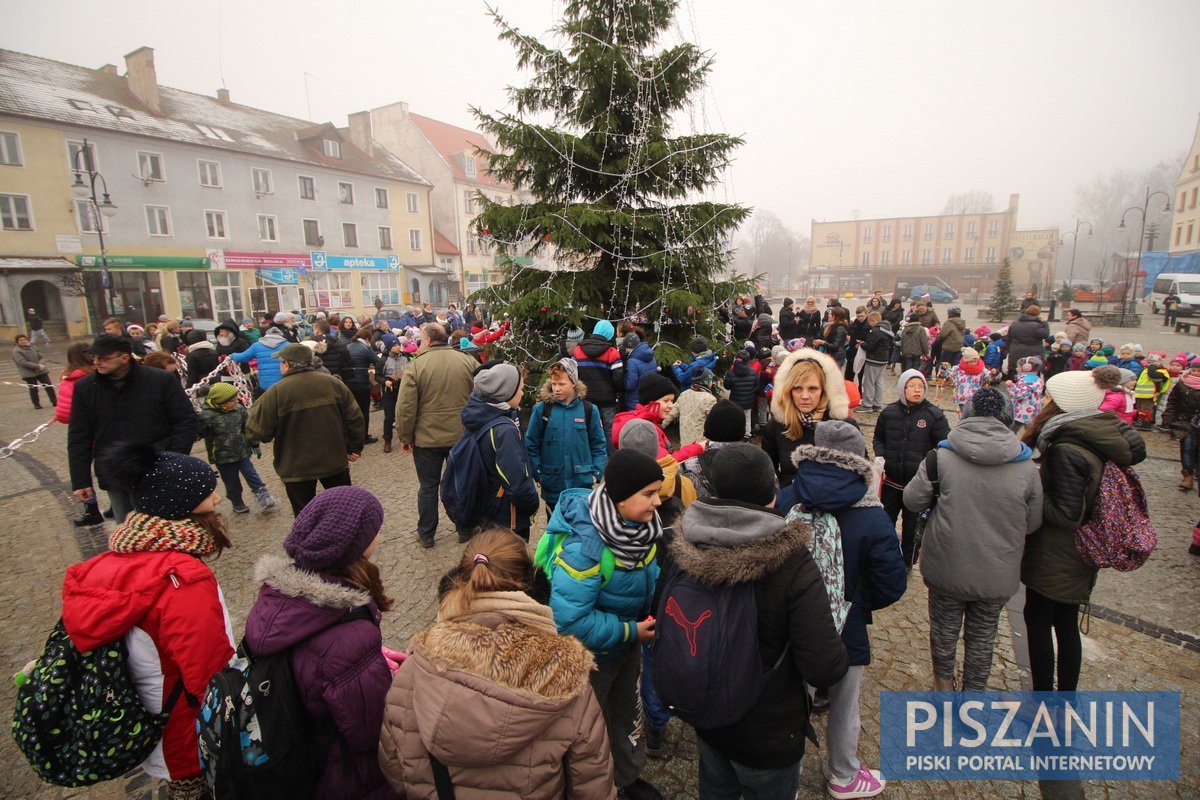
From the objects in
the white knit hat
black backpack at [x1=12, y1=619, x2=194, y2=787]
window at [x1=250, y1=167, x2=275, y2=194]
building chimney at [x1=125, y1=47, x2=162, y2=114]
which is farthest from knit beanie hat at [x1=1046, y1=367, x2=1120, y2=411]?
building chimney at [x1=125, y1=47, x2=162, y2=114]

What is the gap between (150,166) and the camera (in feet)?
88.0

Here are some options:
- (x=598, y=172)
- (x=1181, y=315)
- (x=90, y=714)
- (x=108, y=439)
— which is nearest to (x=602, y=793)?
(x=90, y=714)

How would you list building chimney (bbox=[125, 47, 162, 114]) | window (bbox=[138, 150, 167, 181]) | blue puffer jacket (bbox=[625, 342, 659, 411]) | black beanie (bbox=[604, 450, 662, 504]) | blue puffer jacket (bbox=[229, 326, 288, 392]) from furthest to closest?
1. building chimney (bbox=[125, 47, 162, 114])
2. window (bbox=[138, 150, 167, 181])
3. blue puffer jacket (bbox=[229, 326, 288, 392])
4. blue puffer jacket (bbox=[625, 342, 659, 411])
5. black beanie (bbox=[604, 450, 662, 504])

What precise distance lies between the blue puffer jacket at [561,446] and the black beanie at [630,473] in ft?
7.28

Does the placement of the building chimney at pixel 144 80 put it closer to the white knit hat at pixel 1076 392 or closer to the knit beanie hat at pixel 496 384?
the knit beanie hat at pixel 496 384

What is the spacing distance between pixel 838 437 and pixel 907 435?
2.63 meters

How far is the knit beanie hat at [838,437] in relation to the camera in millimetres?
2387

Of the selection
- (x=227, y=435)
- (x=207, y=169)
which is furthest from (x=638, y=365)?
(x=207, y=169)

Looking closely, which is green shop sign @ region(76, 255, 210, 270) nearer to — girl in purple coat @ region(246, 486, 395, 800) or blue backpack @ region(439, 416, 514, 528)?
blue backpack @ region(439, 416, 514, 528)

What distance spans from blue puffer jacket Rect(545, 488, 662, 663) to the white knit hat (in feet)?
8.32

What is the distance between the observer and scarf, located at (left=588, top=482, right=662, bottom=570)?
2.26 meters

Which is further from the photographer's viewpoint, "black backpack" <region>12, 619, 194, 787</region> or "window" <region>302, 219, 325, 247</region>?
"window" <region>302, 219, 325, 247</region>

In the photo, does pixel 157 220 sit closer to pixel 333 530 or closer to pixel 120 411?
pixel 120 411
